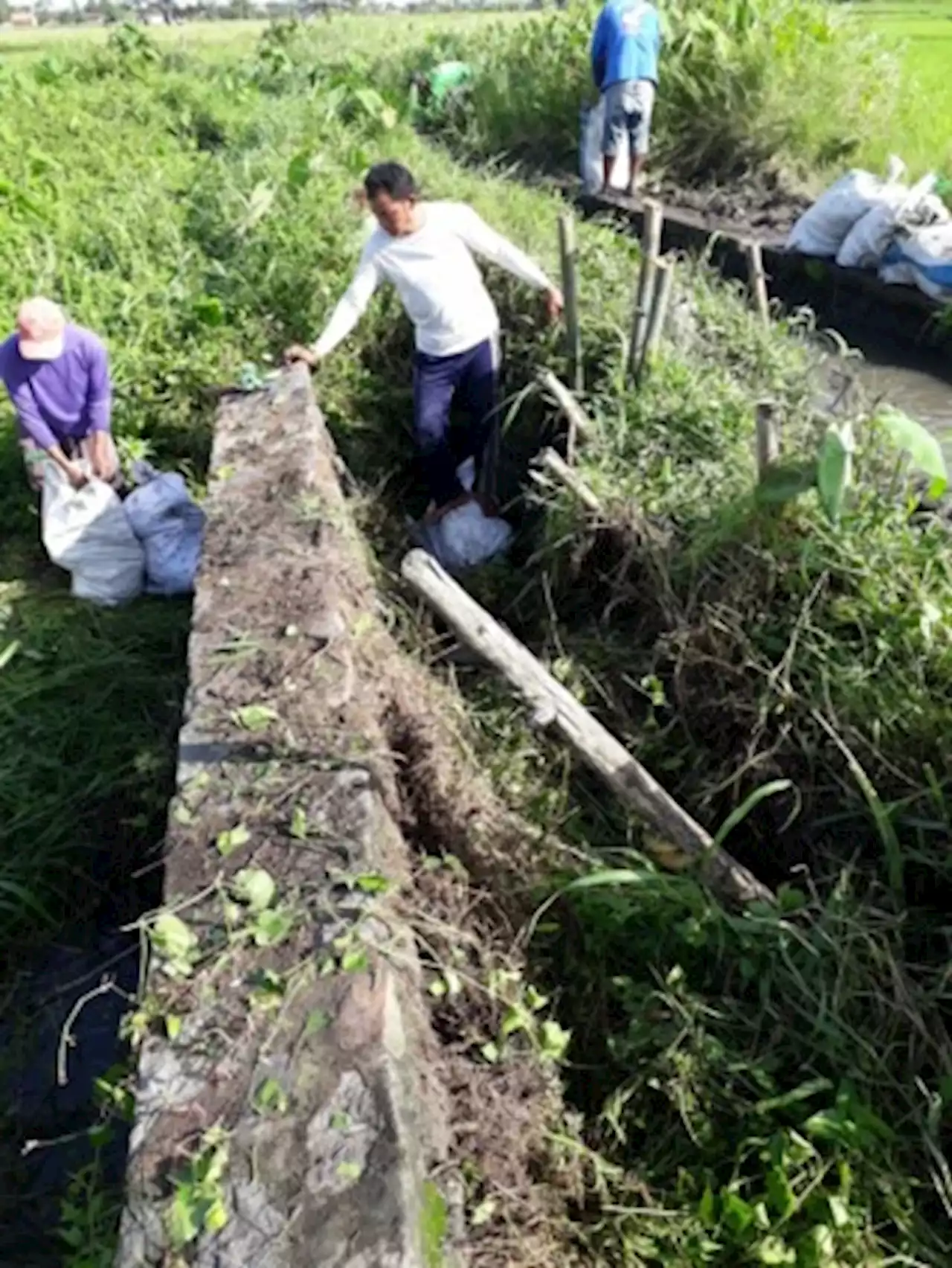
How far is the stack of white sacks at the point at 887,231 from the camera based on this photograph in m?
7.62

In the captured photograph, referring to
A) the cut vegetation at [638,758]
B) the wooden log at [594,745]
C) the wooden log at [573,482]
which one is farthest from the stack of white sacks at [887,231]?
the wooden log at [594,745]

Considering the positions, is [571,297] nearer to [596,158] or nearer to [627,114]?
[627,114]

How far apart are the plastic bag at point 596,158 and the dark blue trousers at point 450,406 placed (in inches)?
226

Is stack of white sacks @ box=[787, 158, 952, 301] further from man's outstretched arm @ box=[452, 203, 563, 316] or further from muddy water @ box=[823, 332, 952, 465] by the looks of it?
man's outstretched arm @ box=[452, 203, 563, 316]

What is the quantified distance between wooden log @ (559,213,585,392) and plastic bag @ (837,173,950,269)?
346cm

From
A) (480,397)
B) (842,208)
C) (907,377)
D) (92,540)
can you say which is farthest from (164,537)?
(842,208)

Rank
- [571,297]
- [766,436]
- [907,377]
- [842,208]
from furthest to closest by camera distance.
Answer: [842,208]
[907,377]
[571,297]
[766,436]

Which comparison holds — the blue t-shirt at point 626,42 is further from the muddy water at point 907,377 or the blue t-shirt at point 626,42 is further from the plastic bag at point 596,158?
the muddy water at point 907,377

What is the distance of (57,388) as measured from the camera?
521 cm

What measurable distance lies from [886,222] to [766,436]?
5013mm

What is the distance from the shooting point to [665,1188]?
2.90 m

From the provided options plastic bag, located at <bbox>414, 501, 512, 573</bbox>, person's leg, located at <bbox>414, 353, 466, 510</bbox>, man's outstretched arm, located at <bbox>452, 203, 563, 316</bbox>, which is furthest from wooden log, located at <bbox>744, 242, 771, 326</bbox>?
plastic bag, located at <bbox>414, 501, 512, 573</bbox>

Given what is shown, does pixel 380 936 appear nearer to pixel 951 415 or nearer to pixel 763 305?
pixel 763 305

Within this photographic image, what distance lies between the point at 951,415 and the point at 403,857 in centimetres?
539
